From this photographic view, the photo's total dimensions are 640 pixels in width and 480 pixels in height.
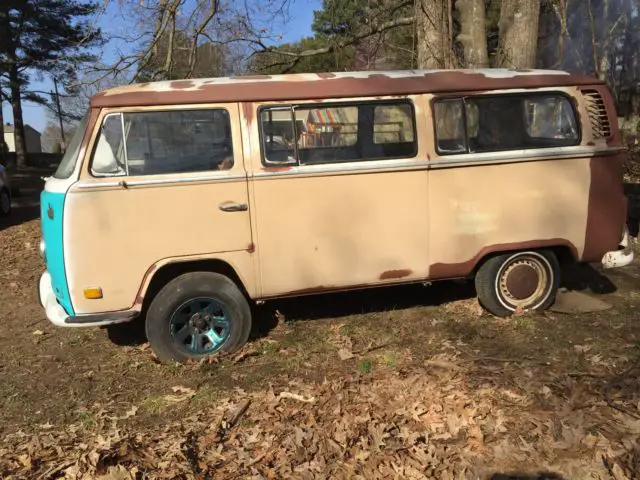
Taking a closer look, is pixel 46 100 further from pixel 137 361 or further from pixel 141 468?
pixel 141 468

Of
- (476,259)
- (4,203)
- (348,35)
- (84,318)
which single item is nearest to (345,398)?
(476,259)

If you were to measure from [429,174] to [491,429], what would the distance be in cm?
221

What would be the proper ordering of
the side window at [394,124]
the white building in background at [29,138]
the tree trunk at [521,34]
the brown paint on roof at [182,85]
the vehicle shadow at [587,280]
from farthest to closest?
1. the white building in background at [29,138]
2. the tree trunk at [521,34]
3. the vehicle shadow at [587,280]
4. the side window at [394,124]
5. the brown paint on roof at [182,85]

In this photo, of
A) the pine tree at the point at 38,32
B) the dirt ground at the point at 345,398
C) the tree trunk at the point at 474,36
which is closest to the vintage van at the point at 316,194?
the dirt ground at the point at 345,398

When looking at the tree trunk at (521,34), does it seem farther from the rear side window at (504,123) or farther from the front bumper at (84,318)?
the front bumper at (84,318)

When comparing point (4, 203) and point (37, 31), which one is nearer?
point (4, 203)

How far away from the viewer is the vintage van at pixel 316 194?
4.37 m

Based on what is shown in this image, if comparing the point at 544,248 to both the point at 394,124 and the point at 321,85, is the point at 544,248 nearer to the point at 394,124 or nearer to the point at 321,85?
the point at 394,124

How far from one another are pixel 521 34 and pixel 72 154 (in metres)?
6.31

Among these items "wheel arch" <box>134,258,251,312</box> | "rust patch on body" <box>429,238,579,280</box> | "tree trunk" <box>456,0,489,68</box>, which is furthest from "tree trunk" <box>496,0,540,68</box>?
"wheel arch" <box>134,258,251,312</box>

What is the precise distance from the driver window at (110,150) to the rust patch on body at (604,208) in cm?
412

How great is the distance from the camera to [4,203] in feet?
39.8

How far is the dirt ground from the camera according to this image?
10.8ft

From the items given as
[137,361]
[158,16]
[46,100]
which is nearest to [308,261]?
[137,361]
